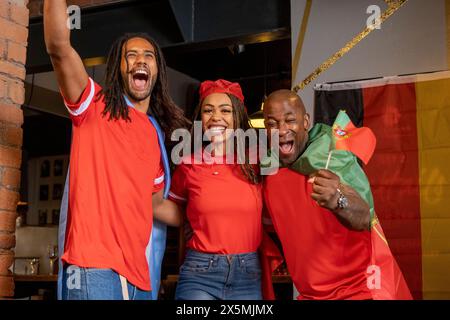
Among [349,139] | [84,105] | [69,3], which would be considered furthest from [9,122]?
[69,3]

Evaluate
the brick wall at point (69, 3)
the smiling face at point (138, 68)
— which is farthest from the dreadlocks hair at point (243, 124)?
the brick wall at point (69, 3)

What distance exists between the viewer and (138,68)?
225 centimetres

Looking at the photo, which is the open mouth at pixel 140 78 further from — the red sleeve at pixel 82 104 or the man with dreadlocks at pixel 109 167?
the red sleeve at pixel 82 104

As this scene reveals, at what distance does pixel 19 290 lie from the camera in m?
5.96

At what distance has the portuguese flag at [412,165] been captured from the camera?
366cm

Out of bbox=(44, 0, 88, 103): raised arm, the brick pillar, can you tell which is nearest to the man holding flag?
bbox=(44, 0, 88, 103): raised arm

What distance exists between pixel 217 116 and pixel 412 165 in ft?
5.81

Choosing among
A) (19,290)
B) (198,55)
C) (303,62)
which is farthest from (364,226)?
(19,290)

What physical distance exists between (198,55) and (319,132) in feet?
12.5

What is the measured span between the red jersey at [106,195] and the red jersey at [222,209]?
0.28 m

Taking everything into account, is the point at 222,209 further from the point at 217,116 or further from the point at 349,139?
the point at 349,139

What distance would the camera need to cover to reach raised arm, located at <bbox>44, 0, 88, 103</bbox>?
1.94m

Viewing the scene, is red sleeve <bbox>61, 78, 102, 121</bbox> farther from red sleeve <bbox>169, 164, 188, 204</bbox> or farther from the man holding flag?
the man holding flag
